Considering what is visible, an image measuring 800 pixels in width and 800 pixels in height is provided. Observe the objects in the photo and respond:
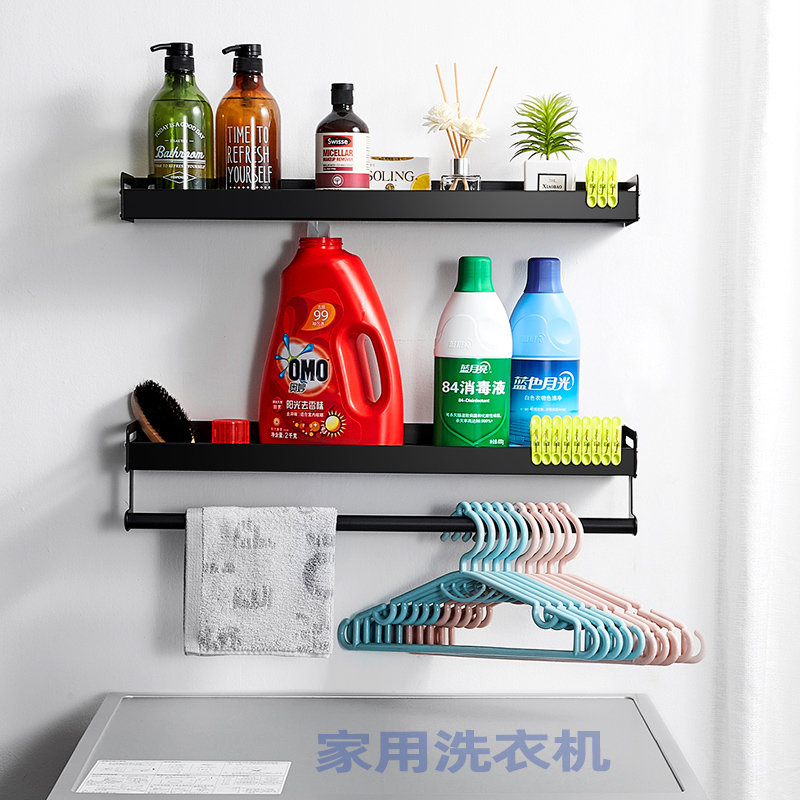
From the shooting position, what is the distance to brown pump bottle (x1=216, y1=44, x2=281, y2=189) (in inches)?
40.9

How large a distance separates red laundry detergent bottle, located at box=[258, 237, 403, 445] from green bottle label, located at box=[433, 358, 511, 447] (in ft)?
0.24

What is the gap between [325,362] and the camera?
3.57ft

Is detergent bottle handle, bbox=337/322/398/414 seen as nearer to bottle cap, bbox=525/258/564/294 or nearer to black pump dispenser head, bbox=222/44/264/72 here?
bottle cap, bbox=525/258/564/294

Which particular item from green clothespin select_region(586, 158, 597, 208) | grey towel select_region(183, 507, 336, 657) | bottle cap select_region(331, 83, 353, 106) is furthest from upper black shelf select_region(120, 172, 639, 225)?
grey towel select_region(183, 507, 336, 657)

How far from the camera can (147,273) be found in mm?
1171

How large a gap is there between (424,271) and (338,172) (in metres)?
0.21

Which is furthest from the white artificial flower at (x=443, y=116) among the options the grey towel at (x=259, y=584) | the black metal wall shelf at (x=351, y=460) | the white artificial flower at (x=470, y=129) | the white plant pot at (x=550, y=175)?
the grey towel at (x=259, y=584)

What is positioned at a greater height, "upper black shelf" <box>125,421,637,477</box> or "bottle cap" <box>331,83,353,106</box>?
"bottle cap" <box>331,83,353,106</box>

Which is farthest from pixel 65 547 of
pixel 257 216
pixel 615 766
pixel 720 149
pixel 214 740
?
pixel 720 149

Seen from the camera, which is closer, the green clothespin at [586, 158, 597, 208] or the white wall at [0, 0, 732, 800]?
the green clothespin at [586, 158, 597, 208]

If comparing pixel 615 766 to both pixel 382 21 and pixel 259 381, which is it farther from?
pixel 382 21

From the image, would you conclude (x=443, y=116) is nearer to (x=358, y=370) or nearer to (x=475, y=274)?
(x=475, y=274)

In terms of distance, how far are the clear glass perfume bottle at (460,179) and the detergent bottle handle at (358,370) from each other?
8.0 inches

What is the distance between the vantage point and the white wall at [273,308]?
1.14 meters
